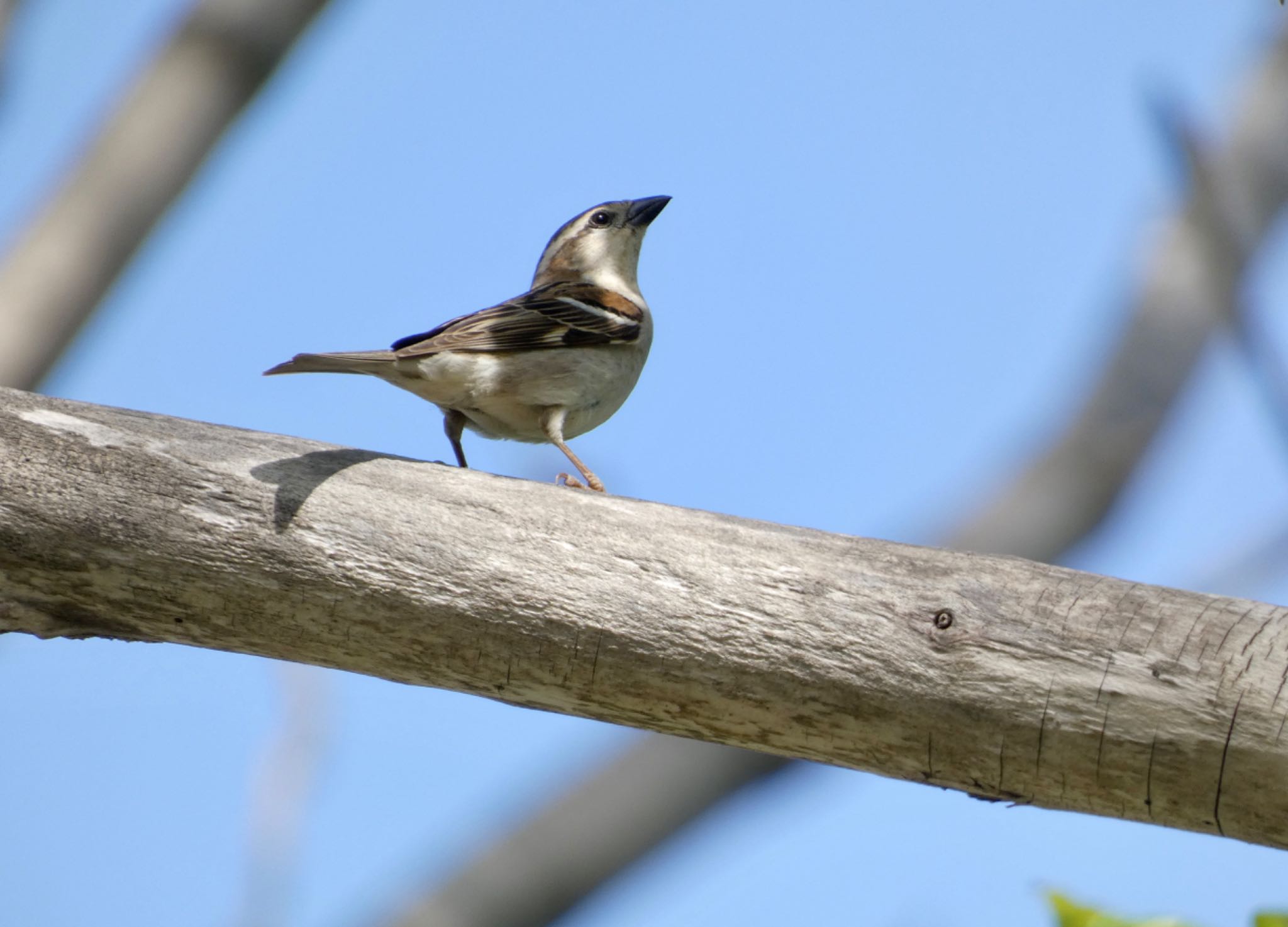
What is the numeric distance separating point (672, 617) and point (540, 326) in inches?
123

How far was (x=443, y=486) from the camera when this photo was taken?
10.7 ft

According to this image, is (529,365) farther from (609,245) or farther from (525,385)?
(609,245)

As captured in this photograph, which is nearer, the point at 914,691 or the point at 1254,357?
the point at 914,691

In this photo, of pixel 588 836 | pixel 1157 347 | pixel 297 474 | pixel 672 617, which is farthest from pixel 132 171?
pixel 1157 347

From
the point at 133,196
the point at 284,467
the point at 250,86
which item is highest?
the point at 250,86

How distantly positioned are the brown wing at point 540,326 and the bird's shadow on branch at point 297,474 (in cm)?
195

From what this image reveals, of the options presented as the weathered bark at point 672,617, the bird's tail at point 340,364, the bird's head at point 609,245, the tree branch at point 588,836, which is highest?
the bird's head at point 609,245

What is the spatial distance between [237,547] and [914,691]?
1645mm

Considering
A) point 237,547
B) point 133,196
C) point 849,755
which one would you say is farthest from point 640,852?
point 133,196

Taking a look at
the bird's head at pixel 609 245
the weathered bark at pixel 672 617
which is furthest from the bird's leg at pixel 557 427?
the weathered bark at pixel 672 617

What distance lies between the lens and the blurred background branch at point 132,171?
4539 mm

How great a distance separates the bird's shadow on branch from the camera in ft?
10.2

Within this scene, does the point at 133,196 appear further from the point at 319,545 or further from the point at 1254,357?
the point at 1254,357

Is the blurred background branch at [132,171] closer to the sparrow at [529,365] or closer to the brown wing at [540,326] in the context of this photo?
the sparrow at [529,365]
